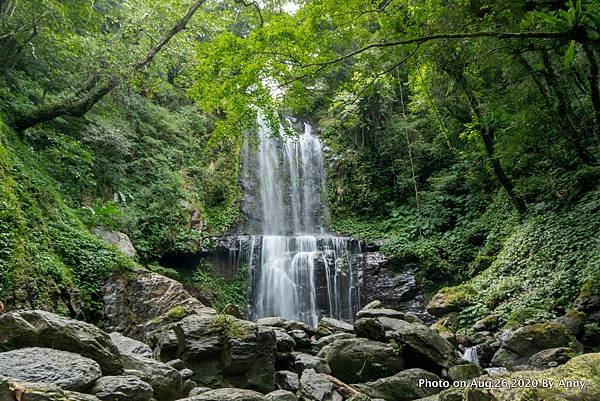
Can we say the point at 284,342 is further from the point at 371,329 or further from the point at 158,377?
the point at 158,377

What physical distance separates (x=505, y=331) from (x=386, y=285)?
222 inches

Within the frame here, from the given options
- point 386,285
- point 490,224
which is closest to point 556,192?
point 490,224

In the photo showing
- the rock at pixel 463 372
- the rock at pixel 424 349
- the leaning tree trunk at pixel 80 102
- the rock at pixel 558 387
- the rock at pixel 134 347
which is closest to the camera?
the rock at pixel 558 387

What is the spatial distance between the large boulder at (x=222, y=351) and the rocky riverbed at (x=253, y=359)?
1 centimetres

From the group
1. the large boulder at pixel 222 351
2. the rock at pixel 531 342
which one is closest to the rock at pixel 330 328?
the large boulder at pixel 222 351

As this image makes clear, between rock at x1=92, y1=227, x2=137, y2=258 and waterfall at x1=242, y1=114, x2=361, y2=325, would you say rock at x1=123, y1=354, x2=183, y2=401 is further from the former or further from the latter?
waterfall at x1=242, y1=114, x2=361, y2=325

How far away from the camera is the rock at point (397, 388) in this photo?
201 inches

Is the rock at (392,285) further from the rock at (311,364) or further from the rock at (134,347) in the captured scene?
the rock at (134,347)

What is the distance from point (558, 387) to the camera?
7.04 ft

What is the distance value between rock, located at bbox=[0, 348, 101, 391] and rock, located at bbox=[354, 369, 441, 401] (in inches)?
133

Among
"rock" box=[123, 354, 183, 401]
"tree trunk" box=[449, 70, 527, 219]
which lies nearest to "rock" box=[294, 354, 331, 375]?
"rock" box=[123, 354, 183, 401]

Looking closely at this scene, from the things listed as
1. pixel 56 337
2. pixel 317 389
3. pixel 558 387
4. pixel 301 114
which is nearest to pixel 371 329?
pixel 317 389

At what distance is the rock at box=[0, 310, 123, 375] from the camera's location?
3269mm

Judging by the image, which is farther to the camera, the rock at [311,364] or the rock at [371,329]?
the rock at [371,329]
